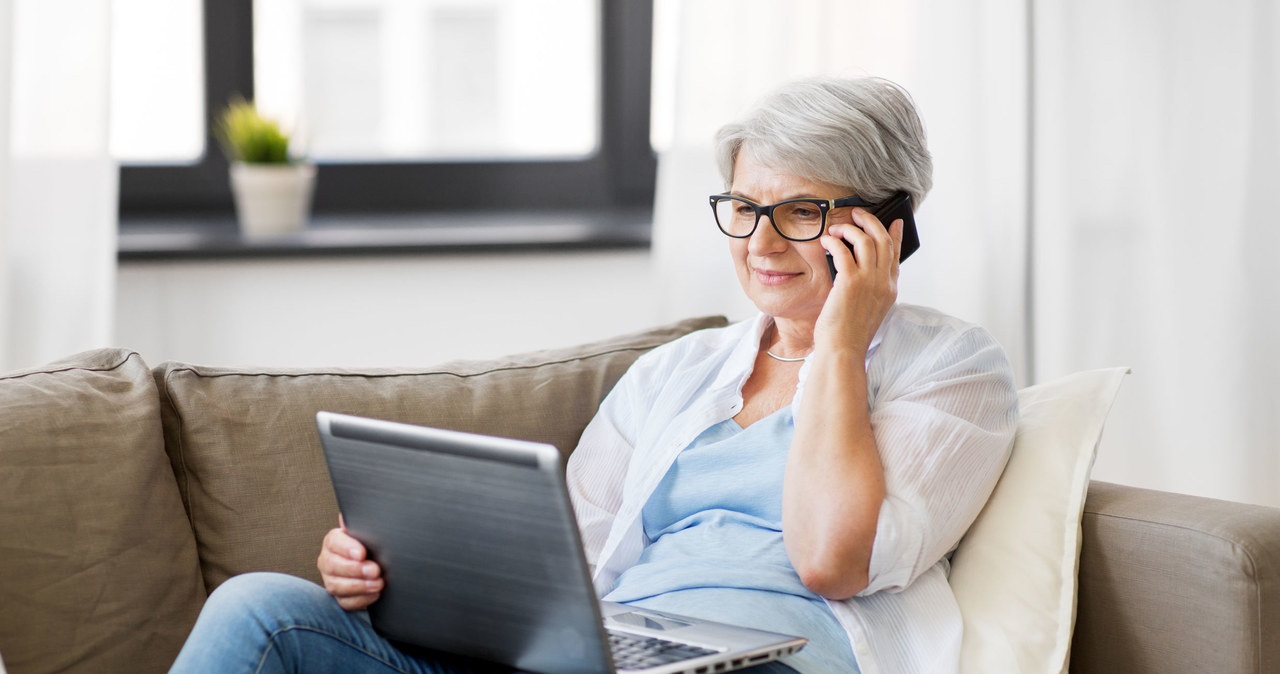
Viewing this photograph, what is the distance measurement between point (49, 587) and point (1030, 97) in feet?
6.16

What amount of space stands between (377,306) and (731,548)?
1.16 meters

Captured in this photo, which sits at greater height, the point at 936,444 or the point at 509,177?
the point at 509,177

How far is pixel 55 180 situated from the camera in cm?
208

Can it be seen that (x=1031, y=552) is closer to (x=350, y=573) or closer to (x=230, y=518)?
(x=350, y=573)

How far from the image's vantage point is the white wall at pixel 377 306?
2.27m

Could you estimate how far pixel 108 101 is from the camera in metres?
2.11

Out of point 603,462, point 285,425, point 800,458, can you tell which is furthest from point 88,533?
point 800,458

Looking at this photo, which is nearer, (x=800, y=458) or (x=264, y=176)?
(x=800, y=458)

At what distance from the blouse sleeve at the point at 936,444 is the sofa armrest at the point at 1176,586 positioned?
0.16m

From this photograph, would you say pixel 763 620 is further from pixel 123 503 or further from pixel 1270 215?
pixel 1270 215

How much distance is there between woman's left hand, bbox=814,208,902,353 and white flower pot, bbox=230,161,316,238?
1293 mm

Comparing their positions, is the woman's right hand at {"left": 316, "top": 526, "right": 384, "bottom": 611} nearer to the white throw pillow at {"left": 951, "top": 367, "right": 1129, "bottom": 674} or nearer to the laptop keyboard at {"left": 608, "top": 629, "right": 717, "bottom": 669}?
the laptop keyboard at {"left": 608, "top": 629, "right": 717, "bottom": 669}

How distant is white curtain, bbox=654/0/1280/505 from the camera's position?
7.32ft

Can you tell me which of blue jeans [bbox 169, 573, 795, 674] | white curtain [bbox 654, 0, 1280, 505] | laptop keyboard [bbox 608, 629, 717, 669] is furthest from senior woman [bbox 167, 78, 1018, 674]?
white curtain [bbox 654, 0, 1280, 505]
